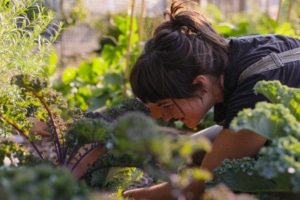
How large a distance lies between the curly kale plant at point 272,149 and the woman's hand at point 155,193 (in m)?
0.41

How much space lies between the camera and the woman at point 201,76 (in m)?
2.03

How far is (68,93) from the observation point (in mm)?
4867

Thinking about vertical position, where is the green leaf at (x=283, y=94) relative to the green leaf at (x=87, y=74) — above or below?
above

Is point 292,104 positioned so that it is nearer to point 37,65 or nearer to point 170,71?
point 170,71

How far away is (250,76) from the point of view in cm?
211

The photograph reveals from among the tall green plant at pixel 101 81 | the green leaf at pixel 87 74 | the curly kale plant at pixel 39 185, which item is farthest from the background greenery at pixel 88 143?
the green leaf at pixel 87 74

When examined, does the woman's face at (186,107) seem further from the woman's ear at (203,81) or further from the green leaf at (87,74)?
the green leaf at (87,74)

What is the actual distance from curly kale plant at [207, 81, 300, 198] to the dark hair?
1.42ft

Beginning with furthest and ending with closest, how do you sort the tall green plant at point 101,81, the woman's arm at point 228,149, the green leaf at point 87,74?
the green leaf at point 87,74
the tall green plant at point 101,81
the woman's arm at point 228,149

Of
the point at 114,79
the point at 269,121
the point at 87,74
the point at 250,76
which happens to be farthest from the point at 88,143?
the point at 87,74

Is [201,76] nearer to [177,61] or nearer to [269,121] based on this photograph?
[177,61]

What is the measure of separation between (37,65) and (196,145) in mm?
1099

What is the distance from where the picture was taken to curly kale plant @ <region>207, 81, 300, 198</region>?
1314mm

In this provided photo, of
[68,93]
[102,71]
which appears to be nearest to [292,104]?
[68,93]
